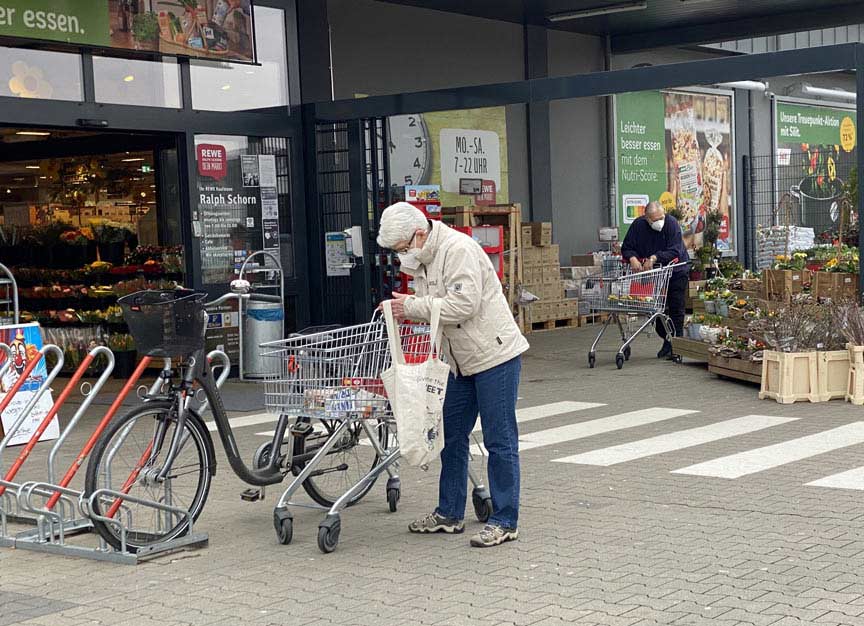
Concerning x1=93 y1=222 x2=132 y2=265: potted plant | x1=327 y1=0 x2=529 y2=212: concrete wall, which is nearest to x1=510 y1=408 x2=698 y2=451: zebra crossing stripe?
x1=93 y1=222 x2=132 y2=265: potted plant

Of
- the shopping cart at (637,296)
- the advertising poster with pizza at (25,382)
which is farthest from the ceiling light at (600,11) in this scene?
the advertising poster with pizza at (25,382)

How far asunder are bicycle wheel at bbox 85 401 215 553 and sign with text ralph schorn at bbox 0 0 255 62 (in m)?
6.80

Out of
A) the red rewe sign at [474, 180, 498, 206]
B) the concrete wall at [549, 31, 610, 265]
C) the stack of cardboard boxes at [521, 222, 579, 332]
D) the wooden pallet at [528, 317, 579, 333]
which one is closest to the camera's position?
the stack of cardboard boxes at [521, 222, 579, 332]

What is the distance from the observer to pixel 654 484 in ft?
26.2

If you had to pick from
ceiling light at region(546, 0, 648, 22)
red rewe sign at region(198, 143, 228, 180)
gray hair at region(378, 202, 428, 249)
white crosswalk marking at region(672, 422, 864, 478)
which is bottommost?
white crosswalk marking at region(672, 422, 864, 478)

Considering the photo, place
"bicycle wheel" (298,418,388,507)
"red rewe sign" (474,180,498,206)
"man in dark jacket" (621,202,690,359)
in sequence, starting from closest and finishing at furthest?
"bicycle wheel" (298,418,388,507)
"man in dark jacket" (621,202,690,359)
"red rewe sign" (474,180,498,206)

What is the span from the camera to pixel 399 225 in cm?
651

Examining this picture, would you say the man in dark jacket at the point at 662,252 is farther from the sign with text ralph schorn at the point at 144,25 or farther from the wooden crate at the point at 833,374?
the sign with text ralph schorn at the point at 144,25

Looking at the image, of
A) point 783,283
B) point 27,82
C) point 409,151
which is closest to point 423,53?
point 409,151

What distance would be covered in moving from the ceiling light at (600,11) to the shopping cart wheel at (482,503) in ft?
42.7

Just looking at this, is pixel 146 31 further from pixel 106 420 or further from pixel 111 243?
pixel 106 420

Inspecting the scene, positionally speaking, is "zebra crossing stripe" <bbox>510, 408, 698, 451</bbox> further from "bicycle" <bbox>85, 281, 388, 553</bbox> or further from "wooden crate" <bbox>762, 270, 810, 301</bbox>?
"wooden crate" <bbox>762, 270, 810, 301</bbox>

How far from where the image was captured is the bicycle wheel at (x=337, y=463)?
724cm

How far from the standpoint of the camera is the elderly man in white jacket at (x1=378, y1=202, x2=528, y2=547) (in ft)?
21.4
